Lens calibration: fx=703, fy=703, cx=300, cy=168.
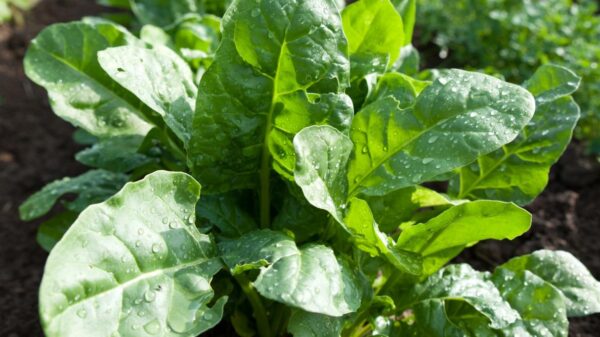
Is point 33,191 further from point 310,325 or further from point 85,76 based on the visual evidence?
point 310,325

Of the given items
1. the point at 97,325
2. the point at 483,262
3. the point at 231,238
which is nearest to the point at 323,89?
the point at 231,238

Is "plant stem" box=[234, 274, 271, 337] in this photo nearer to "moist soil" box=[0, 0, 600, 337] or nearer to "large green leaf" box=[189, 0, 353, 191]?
"moist soil" box=[0, 0, 600, 337]

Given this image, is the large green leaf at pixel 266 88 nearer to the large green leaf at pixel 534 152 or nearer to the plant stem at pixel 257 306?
the plant stem at pixel 257 306

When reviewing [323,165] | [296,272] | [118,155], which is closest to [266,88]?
[323,165]

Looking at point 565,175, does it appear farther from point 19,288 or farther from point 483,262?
point 19,288

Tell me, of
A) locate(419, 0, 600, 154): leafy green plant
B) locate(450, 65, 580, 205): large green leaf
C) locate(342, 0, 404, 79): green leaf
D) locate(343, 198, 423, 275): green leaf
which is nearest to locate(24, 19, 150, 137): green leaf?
locate(342, 0, 404, 79): green leaf

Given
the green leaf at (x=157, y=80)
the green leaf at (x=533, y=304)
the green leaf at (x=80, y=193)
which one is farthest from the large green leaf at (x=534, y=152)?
the green leaf at (x=80, y=193)
